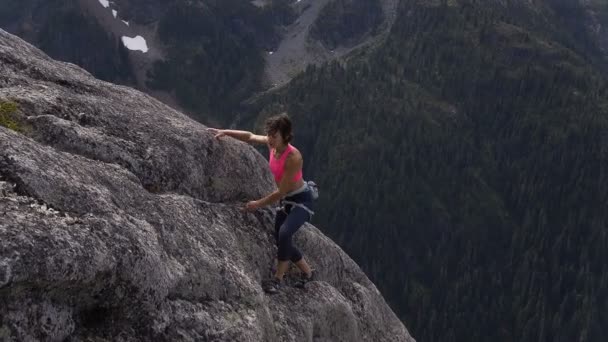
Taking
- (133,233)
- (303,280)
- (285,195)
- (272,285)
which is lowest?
(303,280)

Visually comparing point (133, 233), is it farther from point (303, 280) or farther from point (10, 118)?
point (303, 280)

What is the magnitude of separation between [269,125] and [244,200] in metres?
4.82

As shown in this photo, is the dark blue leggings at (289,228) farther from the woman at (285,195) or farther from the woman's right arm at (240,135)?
the woman's right arm at (240,135)

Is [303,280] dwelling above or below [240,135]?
below

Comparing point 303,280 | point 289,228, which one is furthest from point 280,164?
point 303,280

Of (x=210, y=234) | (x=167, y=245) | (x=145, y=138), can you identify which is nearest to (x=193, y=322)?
(x=167, y=245)

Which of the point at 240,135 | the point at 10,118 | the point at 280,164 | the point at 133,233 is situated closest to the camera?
the point at 133,233

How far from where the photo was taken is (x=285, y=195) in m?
18.0

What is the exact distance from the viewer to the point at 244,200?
20797mm

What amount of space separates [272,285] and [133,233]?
6.06 metres

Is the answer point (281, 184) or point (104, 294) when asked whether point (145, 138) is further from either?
point (104, 294)

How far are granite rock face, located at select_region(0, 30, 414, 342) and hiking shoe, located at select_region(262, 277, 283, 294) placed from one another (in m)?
0.26

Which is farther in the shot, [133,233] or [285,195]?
[285,195]

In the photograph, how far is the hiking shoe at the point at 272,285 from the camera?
60.0 feet
